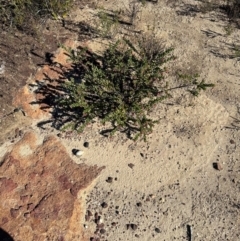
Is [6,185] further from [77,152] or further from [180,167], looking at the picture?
[180,167]

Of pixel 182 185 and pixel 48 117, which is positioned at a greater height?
pixel 48 117

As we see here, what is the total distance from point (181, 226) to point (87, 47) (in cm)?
416

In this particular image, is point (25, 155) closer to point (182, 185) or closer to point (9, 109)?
point (9, 109)

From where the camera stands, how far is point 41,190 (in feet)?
22.9

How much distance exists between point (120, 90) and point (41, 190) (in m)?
2.42

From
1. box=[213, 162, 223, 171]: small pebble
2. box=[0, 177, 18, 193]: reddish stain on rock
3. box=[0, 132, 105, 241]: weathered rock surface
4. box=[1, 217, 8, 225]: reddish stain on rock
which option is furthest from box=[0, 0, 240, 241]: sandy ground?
box=[1, 217, 8, 225]: reddish stain on rock

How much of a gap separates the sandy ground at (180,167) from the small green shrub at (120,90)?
0.85 ft

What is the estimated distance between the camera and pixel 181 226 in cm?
662

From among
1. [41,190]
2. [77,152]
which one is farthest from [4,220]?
[77,152]

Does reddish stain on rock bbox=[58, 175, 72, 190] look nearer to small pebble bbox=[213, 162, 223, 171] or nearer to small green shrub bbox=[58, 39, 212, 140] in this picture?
small green shrub bbox=[58, 39, 212, 140]

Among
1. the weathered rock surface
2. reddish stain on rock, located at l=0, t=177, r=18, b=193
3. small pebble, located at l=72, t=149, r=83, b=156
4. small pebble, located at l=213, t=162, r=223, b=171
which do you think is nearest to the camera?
the weathered rock surface

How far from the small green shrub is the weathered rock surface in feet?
2.42

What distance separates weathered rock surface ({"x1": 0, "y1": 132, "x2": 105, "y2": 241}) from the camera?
662 cm

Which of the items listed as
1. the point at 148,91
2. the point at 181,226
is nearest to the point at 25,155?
the point at 148,91
